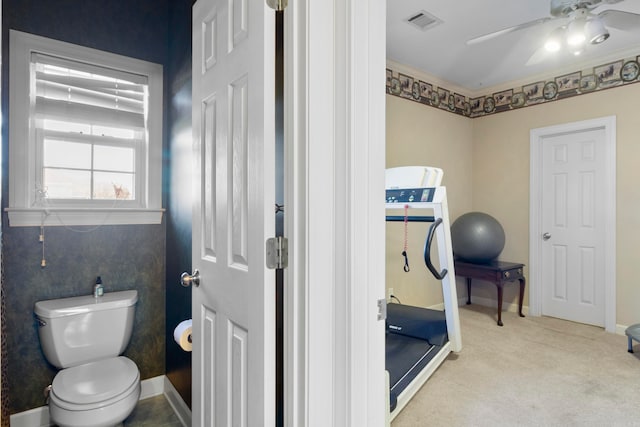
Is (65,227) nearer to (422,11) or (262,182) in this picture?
(262,182)

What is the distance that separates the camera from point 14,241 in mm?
1931

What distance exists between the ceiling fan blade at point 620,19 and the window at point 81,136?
280cm

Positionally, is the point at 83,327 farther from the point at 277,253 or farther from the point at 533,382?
the point at 533,382

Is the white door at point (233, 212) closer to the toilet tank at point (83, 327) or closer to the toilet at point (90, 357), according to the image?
the toilet at point (90, 357)

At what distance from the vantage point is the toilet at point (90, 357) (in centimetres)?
166

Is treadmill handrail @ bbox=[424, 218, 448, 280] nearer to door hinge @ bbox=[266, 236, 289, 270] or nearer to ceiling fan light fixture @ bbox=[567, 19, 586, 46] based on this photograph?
ceiling fan light fixture @ bbox=[567, 19, 586, 46]

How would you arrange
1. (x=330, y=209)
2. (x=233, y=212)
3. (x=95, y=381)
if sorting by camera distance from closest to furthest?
(x=330, y=209), (x=233, y=212), (x=95, y=381)

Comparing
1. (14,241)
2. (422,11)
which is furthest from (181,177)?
(422,11)

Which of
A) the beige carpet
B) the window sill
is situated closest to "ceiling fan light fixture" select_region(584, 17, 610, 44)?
the beige carpet

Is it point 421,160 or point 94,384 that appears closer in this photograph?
point 94,384

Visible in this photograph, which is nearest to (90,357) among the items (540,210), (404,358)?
(404,358)

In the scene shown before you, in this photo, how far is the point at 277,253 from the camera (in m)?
1.08

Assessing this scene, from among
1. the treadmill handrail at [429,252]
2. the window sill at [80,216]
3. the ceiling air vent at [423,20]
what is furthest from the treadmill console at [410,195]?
the window sill at [80,216]

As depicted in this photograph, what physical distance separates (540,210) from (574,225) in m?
0.36
